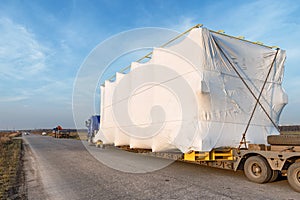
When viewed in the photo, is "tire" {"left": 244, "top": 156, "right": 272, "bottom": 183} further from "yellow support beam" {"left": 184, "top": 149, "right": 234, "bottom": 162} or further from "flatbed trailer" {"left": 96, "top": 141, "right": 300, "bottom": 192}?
"yellow support beam" {"left": 184, "top": 149, "right": 234, "bottom": 162}

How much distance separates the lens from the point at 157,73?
8.71m

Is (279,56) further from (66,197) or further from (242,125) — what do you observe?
(66,197)

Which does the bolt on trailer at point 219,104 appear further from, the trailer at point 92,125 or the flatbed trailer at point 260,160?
the trailer at point 92,125

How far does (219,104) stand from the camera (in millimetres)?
7309

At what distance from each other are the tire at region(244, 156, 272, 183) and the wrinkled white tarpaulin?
0.76m

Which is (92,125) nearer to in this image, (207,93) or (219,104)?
(219,104)

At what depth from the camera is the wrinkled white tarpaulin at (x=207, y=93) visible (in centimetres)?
707

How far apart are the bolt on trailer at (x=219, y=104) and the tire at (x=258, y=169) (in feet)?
0.08

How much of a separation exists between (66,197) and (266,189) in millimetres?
4673

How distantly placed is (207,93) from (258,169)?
94.2 inches

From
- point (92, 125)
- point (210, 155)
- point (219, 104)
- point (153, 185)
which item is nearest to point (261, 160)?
point (210, 155)

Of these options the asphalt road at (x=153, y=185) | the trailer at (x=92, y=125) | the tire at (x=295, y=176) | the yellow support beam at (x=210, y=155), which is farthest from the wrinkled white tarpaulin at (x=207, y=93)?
the trailer at (x=92, y=125)

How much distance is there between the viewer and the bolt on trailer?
22.0 ft

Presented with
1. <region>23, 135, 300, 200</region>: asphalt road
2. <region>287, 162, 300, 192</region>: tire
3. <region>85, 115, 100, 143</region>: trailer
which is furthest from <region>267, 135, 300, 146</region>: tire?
<region>85, 115, 100, 143</region>: trailer
